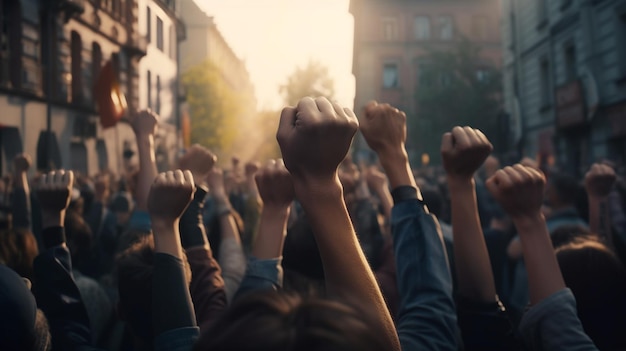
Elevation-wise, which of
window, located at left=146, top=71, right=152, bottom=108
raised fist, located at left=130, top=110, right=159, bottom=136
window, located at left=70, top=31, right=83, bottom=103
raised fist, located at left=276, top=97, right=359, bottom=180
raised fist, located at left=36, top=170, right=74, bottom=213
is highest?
window, located at left=70, top=31, right=83, bottom=103

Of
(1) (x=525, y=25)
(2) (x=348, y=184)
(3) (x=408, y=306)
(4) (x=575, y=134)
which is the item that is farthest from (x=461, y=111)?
(3) (x=408, y=306)

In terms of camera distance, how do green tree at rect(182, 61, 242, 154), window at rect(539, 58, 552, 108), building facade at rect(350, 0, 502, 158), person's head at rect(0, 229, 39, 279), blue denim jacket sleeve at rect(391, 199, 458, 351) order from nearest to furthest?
blue denim jacket sleeve at rect(391, 199, 458, 351) → person's head at rect(0, 229, 39, 279) → window at rect(539, 58, 552, 108) → green tree at rect(182, 61, 242, 154) → building facade at rect(350, 0, 502, 158)

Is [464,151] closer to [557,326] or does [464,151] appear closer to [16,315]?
[557,326]

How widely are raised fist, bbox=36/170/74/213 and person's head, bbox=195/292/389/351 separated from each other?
1266 mm

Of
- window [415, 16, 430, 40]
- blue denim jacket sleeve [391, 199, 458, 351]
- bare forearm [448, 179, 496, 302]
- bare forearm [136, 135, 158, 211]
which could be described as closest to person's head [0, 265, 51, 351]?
blue denim jacket sleeve [391, 199, 458, 351]

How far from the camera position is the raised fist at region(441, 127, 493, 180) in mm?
1595

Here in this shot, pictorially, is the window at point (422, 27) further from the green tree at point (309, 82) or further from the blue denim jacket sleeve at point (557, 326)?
the blue denim jacket sleeve at point (557, 326)

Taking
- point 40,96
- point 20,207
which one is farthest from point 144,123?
point 40,96

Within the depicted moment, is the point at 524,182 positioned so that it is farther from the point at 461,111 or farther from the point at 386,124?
the point at 461,111

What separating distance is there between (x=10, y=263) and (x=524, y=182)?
6.91 feet

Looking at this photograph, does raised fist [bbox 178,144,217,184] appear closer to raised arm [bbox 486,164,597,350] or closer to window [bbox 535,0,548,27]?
raised arm [bbox 486,164,597,350]

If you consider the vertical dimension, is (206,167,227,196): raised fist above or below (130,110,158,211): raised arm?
below

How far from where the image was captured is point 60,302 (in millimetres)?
1805

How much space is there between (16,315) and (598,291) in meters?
1.61
